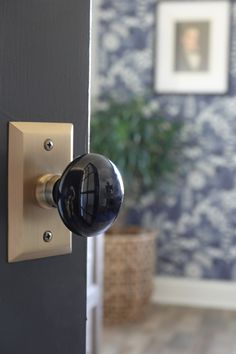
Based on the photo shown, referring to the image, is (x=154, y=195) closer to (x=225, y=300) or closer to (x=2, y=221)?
(x=225, y=300)

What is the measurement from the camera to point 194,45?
151 inches

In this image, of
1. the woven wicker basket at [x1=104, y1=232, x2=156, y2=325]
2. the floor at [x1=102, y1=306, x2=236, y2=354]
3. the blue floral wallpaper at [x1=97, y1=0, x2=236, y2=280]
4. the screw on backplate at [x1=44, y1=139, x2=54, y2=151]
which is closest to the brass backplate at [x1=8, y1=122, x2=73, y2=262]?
the screw on backplate at [x1=44, y1=139, x2=54, y2=151]

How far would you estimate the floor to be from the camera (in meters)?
3.05

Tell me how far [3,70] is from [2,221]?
0.29 ft

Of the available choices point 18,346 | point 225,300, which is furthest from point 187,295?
point 18,346

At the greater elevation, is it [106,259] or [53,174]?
[53,174]

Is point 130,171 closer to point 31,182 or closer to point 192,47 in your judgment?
point 192,47

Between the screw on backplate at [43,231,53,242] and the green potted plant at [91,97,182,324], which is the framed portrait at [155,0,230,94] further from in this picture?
the screw on backplate at [43,231,53,242]

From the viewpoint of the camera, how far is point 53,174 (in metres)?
0.39

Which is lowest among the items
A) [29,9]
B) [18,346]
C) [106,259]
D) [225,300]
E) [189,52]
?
[225,300]

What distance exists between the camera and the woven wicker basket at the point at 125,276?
348 centimetres

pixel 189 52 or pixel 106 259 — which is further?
pixel 189 52

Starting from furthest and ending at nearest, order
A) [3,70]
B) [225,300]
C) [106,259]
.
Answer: [225,300]
[106,259]
[3,70]

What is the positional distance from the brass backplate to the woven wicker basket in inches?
121
